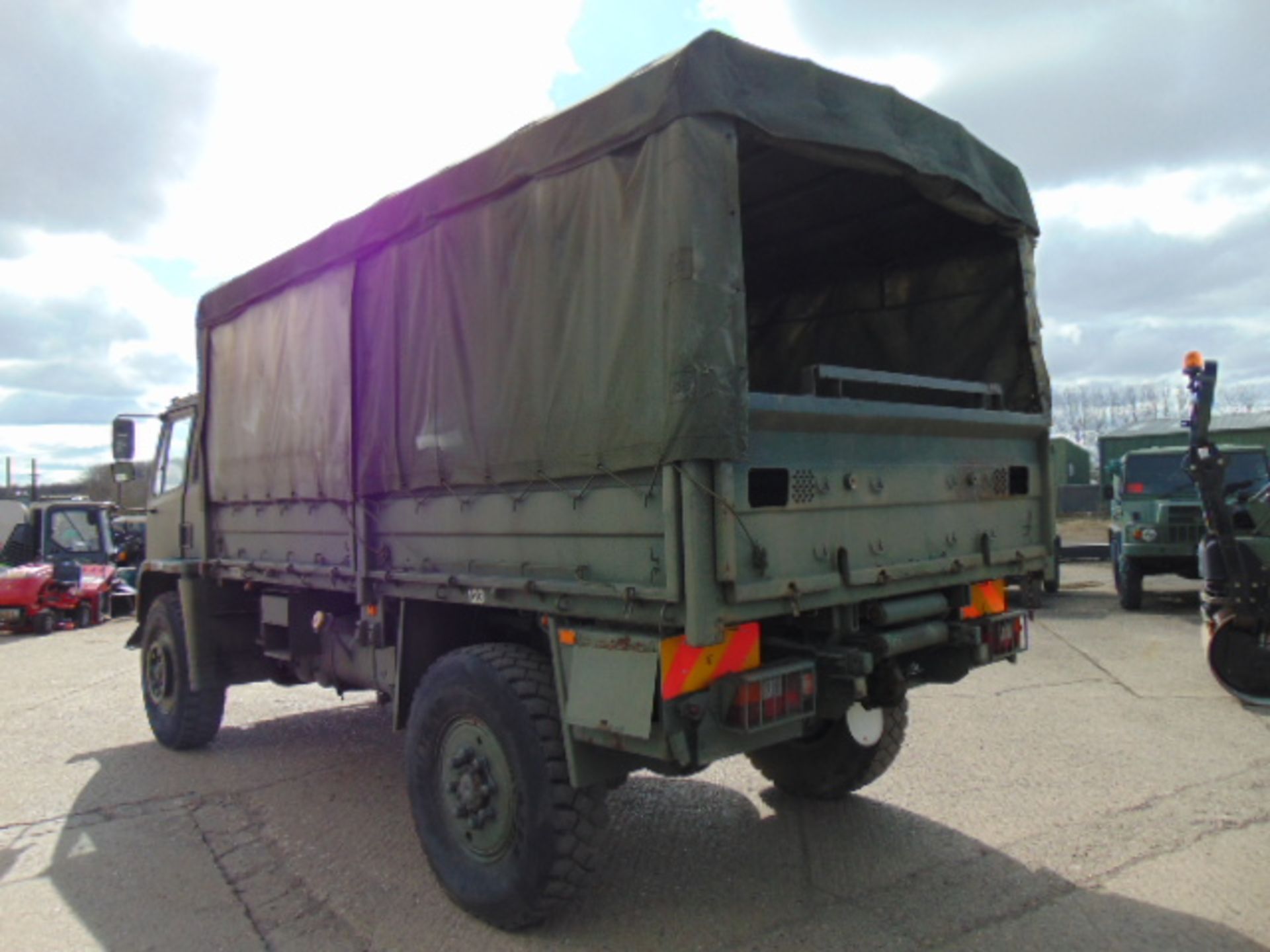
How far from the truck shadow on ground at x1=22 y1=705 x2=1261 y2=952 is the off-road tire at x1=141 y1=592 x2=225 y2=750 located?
2.31 feet

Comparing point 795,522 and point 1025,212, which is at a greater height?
point 1025,212

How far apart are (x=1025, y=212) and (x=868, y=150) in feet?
4.89

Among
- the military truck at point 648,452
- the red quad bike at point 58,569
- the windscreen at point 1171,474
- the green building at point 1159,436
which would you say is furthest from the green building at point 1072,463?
the military truck at point 648,452

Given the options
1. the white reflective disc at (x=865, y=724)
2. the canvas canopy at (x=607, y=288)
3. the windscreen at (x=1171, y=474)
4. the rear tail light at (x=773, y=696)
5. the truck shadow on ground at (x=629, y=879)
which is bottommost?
the truck shadow on ground at (x=629, y=879)

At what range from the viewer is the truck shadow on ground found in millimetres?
3820

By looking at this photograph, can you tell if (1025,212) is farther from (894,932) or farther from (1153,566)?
(1153,566)

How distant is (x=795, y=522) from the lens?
3643mm

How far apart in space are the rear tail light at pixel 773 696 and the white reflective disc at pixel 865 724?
3.34 feet

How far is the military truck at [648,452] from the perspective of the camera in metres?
3.43

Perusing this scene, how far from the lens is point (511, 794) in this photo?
3.87 meters

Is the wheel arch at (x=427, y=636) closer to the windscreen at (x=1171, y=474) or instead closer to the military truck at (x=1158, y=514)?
the military truck at (x=1158, y=514)

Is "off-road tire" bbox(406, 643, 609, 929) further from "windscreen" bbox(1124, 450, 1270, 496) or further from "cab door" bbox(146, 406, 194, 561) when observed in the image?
"windscreen" bbox(1124, 450, 1270, 496)

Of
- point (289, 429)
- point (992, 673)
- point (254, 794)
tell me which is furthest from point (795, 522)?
point (992, 673)

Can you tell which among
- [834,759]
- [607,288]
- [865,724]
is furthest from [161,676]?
[607,288]
